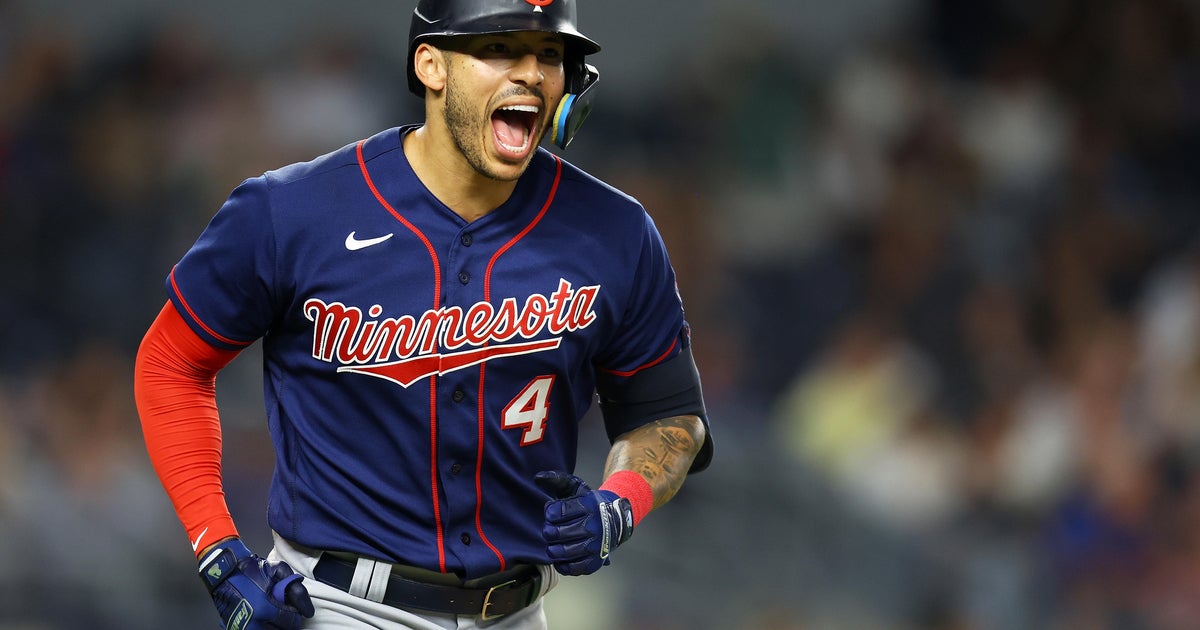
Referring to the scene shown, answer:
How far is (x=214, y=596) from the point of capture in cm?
248

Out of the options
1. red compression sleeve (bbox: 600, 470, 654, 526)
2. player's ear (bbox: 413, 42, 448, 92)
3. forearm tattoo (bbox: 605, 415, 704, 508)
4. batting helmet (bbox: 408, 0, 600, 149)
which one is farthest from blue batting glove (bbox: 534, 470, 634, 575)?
player's ear (bbox: 413, 42, 448, 92)

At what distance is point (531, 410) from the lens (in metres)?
2.65

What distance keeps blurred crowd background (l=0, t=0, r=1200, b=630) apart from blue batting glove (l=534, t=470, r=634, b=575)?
312 centimetres

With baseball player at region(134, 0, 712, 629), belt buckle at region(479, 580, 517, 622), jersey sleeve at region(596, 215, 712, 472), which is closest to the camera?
baseball player at region(134, 0, 712, 629)

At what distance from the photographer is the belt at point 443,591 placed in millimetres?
2574

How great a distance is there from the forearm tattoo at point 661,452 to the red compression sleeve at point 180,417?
0.73 meters

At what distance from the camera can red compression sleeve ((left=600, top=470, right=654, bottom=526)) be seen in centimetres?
262

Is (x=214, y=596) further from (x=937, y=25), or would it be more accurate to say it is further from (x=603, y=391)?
(x=937, y=25)

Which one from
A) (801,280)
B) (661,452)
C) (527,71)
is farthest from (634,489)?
(801,280)

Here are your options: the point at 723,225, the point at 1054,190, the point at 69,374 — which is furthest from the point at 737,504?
the point at 69,374

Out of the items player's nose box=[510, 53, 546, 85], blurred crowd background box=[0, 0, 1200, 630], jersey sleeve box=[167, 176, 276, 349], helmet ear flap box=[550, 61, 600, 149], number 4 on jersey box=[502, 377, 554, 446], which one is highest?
player's nose box=[510, 53, 546, 85]

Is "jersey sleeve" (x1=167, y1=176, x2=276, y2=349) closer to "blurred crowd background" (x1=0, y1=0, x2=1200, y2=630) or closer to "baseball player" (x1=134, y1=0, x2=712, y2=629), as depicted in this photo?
"baseball player" (x1=134, y1=0, x2=712, y2=629)

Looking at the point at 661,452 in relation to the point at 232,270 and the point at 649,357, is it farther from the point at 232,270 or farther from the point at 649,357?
the point at 232,270

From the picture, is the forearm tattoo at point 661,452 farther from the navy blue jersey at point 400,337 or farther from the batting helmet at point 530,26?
the batting helmet at point 530,26
